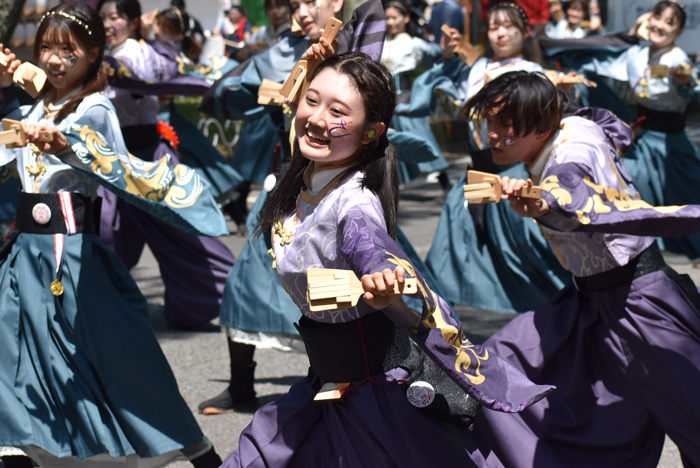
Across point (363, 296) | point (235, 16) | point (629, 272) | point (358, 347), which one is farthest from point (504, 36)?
point (235, 16)

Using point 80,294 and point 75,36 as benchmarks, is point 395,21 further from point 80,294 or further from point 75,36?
point 80,294

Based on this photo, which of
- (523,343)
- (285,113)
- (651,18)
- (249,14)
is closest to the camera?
(523,343)

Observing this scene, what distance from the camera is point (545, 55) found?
6258 mm

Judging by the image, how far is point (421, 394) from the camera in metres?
2.37

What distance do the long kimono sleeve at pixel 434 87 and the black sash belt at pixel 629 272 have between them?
2.56m

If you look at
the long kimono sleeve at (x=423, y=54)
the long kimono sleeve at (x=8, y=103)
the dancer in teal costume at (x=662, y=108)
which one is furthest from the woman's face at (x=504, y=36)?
the long kimono sleeve at (x=423, y=54)

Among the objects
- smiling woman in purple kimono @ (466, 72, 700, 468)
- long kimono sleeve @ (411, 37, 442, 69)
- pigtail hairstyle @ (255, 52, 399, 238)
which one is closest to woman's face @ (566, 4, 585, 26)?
long kimono sleeve @ (411, 37, 442, 69)

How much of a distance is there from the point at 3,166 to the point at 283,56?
1487mm

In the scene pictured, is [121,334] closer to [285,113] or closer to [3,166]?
[3,166]

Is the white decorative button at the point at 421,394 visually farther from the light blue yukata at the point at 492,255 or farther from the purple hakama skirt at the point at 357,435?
the light blue yukata at the point at 492,255

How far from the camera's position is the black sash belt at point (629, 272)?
319 centimetres

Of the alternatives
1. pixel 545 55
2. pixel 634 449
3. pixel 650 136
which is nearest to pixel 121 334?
pixel 634 449

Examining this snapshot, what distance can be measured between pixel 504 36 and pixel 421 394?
138 inches

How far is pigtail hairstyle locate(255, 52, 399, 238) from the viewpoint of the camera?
2.45 metres
